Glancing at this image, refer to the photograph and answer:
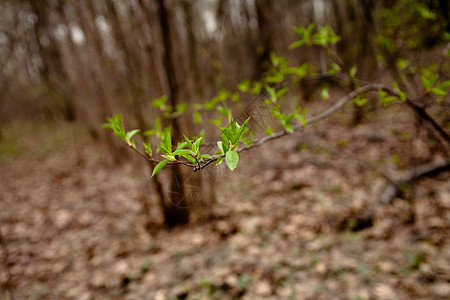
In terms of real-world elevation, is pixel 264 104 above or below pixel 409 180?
above

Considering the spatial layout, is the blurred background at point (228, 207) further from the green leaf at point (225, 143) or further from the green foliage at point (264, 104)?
the green leaf at point (225, 143)

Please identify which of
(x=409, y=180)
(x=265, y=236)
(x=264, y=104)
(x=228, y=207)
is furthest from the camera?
(x=228, y=207)

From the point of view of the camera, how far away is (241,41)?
6.83 m

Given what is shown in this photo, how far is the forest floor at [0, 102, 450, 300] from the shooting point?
2.15 meters

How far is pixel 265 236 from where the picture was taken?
279 cm

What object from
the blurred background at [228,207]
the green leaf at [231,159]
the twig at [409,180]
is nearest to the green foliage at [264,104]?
the green leaf at [231,159]

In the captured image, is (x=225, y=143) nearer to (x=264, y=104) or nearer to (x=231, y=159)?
(x=231, y=159)

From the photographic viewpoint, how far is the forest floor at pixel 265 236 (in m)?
2.15

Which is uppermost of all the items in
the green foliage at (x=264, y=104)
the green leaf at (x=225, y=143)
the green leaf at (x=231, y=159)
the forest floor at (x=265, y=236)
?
the green foliage at (x=264, y=104)

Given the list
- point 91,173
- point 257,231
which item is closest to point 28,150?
point 91,173

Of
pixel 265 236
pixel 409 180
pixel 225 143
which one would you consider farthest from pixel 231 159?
pixel 409 180

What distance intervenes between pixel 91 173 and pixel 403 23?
246 inches

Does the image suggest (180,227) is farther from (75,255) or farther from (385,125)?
(385,125)

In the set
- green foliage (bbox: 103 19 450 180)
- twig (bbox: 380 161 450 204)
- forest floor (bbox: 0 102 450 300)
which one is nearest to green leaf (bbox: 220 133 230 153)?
green foliage (bbox: 103 19 450 180)
